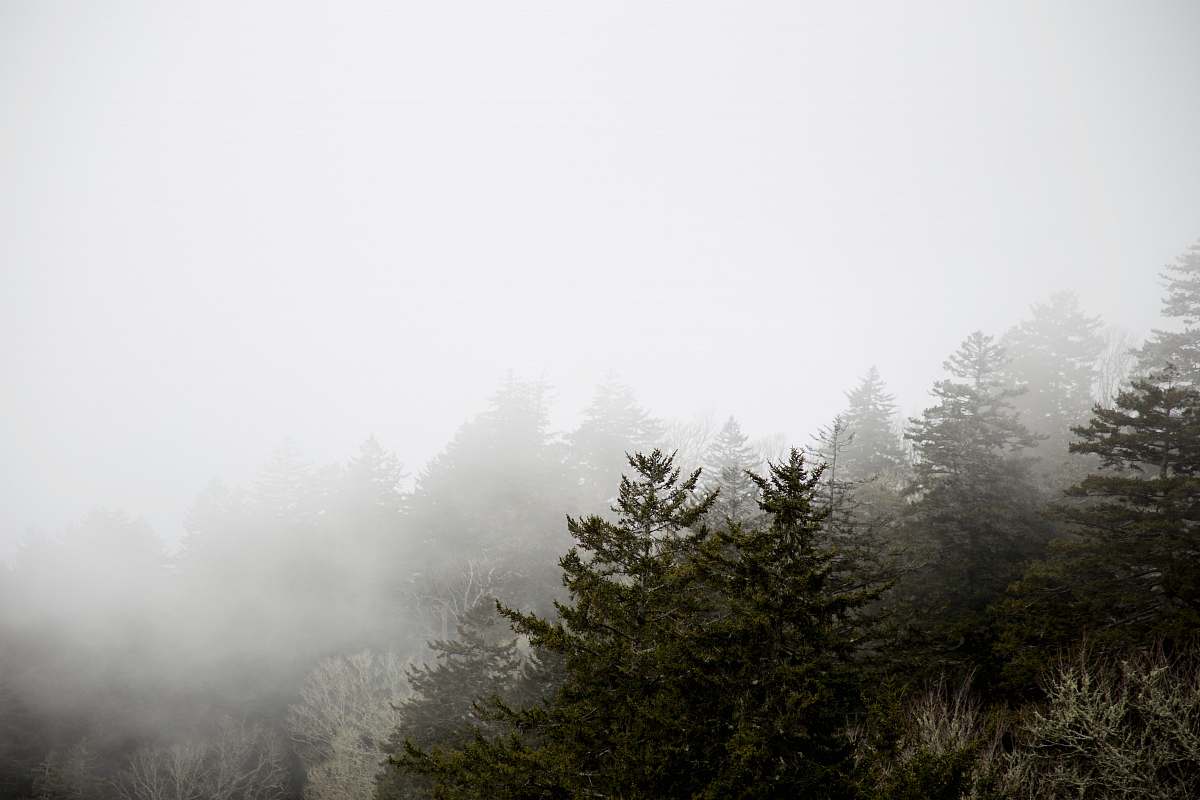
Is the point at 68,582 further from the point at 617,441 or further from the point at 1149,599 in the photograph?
the point at 1149,599

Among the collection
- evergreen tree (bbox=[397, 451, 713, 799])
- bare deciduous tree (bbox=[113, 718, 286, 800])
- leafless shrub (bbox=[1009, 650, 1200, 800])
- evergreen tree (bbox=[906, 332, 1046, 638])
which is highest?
evergreen tree (bbox=[906, 332, 1046, 638])

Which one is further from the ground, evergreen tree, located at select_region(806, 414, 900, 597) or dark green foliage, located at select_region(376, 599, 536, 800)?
evergreen tree, located at select_region(806, 414, 900, 597)

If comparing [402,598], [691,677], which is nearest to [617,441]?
[402,598]

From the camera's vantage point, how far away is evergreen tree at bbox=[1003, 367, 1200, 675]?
11.5 meters

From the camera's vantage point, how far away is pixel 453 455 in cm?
4550

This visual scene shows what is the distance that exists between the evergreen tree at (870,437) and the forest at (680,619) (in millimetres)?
264

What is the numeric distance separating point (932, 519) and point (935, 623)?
3865 mm

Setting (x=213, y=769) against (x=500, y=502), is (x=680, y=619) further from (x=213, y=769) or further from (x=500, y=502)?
(x=213, y=769)

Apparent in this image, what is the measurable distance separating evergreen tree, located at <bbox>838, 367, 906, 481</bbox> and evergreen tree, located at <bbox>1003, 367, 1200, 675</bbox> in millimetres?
19911

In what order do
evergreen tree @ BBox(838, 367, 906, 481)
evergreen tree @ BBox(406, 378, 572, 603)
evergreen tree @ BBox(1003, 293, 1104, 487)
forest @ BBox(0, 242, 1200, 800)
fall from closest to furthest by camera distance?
forest @ BBox(0, 242, 1200, 800) < evergreen tree @ BBox(838, 367, 906, 481) < evergreen tree @ BBox(1003, 293, 1104, 487) < evergreen tree @ BBox(406, 378, 572, 603)

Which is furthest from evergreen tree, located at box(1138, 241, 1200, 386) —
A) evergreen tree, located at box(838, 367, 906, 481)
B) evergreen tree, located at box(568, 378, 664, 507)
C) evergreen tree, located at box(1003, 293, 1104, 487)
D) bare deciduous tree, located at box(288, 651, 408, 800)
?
bare deciduous tree, located at box(288, 651, 408, 800)

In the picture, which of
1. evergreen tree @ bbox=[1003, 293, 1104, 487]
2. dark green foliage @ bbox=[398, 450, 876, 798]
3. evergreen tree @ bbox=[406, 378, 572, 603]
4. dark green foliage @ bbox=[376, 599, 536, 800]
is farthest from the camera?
evergreen tree @ bbox=[406, 378, 572, 603]

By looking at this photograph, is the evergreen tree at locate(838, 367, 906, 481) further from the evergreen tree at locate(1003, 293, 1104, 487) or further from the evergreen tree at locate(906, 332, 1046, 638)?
the evergreen tree at locate(906, 332, 1046, 638)

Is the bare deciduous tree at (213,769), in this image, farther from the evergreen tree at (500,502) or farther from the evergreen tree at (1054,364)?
the evergreen tree at (1054,364)
